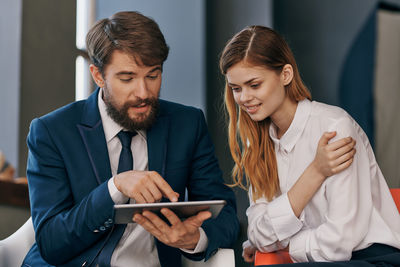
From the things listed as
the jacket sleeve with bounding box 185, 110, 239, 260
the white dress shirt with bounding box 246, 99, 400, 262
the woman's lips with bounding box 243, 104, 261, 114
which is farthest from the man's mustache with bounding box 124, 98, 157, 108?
the white dress shirt with bounding box 246, 99, 400, 262

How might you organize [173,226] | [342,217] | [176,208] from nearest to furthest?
[176,208], [173,226], [342,217]

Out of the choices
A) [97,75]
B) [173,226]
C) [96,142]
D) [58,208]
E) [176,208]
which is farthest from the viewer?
[97,75]

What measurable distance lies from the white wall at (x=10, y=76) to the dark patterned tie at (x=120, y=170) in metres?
1.27

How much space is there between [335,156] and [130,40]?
847 millimetres

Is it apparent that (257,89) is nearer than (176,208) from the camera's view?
No

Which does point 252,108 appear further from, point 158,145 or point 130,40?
point 130,40

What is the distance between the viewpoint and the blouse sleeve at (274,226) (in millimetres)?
1893

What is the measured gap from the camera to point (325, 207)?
6.23 feet

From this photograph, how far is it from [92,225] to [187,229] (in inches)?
12.0

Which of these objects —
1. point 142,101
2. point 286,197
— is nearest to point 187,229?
point 286,197

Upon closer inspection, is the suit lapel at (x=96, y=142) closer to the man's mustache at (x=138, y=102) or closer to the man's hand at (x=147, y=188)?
the man's mustache at (x=138, y=102)

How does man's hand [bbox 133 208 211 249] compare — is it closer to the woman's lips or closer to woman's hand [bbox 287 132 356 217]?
woman's hand [bbox 287 132 356 217]

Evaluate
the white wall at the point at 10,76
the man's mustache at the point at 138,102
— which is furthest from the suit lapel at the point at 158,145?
the white wall at the point at 10,76

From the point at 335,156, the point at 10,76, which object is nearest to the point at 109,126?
Result: the point at 335,156
